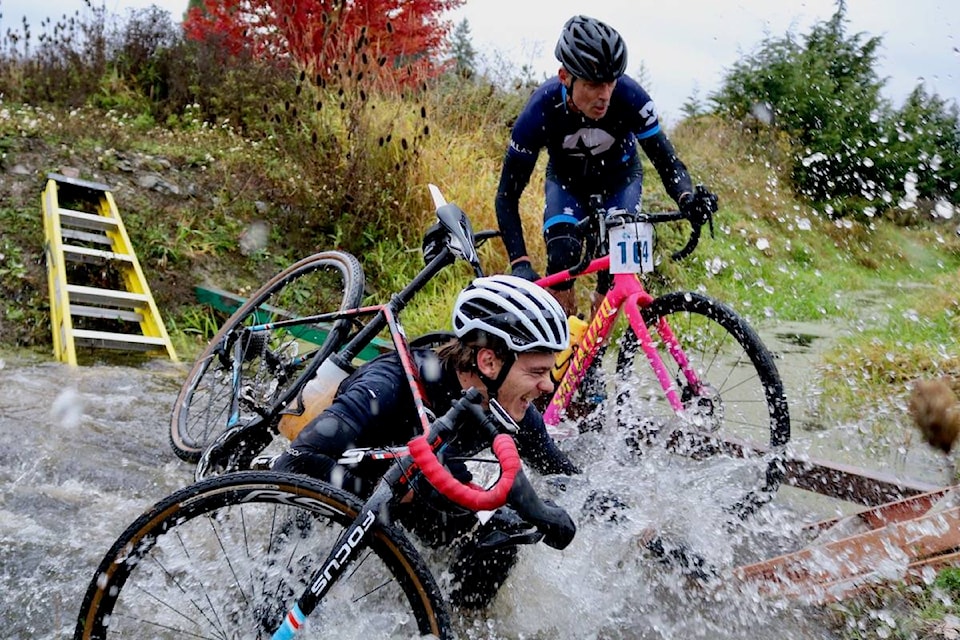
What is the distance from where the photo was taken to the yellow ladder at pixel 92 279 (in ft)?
20.4

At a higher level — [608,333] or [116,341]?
[608,333]

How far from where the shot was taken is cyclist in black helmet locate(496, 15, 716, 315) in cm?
391

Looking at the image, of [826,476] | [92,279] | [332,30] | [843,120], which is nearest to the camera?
[826,476]

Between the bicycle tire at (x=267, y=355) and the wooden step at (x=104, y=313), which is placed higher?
the bicycle tire at (x=267, y=355)

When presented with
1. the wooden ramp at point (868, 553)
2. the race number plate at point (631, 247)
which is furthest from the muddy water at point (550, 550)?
the race number plate at point (631, 247)

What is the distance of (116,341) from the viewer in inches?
244

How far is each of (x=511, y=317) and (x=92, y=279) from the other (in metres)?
5.58

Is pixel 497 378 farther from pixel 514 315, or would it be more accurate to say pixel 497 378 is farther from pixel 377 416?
pixel 377 416

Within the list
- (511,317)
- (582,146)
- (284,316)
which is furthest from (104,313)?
(511,317)

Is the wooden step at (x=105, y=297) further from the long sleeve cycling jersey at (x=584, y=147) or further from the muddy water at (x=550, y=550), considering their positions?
the long sleeve cycling jersey at (x=584, y=147)

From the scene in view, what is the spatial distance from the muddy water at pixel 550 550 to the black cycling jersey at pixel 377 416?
2.27 ft

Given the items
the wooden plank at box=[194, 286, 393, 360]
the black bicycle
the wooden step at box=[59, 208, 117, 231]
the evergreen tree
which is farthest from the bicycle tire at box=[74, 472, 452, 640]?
the evergreen tree

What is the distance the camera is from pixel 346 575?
2299mm

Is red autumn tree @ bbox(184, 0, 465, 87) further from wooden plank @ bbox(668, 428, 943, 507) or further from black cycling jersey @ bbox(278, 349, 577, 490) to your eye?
black cycling jersey @ bbox(278, 349, 577, 490)
